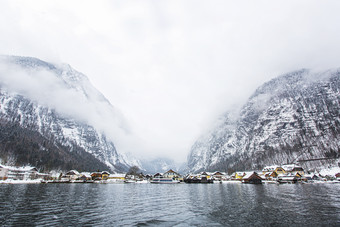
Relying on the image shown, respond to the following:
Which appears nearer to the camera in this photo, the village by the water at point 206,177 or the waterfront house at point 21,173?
the village by the water at point 206,177

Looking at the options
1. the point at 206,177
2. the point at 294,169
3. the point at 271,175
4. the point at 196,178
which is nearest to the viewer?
the point at 271,175

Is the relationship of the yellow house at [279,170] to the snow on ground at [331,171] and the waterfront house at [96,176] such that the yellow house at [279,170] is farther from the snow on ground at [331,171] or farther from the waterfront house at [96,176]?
the waterfront house at [96,176]

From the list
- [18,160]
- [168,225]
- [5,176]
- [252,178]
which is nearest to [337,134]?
[252,178]

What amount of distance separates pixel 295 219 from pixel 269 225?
4.39 meters

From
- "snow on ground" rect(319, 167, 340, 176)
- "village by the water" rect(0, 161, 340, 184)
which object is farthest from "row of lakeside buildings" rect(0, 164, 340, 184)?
"snow on ground" rect(319, 167, 340, 176)

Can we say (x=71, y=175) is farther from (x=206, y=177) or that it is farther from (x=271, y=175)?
(x=271, y=175)

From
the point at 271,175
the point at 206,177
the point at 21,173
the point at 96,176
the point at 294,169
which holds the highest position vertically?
the point at 21,173

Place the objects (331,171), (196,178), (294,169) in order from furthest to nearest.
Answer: (196,178)
(294,169)
(331,171)

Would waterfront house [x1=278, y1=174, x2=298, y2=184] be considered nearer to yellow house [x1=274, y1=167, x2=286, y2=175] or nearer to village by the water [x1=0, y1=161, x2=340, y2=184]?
village by the water [x1=0, y1=161, x2=340, y2=184]

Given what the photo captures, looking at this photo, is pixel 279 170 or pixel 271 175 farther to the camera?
pixel 279 170

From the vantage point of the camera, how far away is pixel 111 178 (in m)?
184

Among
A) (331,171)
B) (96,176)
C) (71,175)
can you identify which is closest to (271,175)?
(331,171)

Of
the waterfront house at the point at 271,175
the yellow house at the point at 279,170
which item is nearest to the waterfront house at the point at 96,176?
the waterfront house at the point at 271,175

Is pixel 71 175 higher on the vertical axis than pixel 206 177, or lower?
higher
